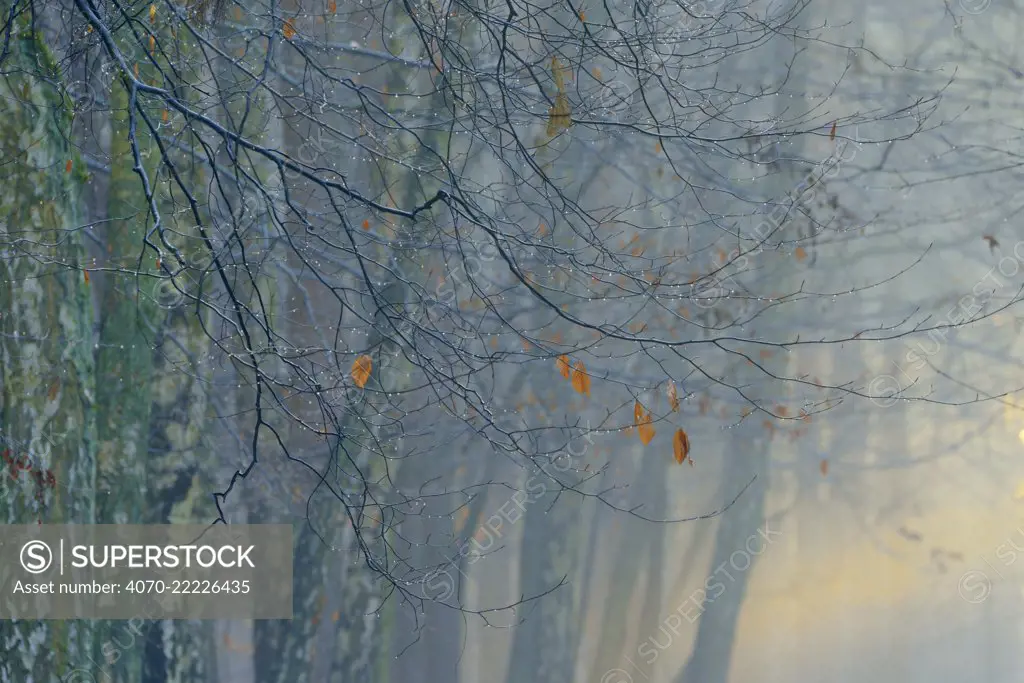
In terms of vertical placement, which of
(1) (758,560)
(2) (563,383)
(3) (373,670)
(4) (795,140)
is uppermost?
(4) (795,140)

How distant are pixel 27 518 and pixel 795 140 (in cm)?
448

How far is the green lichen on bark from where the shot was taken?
4.02 metres

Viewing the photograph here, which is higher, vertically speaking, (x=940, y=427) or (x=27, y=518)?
(x=940, y=427)

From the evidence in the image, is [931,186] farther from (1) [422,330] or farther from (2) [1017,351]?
(1) [422,330]

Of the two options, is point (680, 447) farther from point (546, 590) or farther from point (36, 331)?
point (36, 331)

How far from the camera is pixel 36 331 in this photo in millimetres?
4105

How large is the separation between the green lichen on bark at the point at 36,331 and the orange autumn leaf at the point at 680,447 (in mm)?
2962

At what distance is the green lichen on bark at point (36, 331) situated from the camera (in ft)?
13.2

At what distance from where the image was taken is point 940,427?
6.06 metres

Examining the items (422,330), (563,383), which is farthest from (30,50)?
(563,383)

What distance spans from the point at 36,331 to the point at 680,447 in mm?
3300
